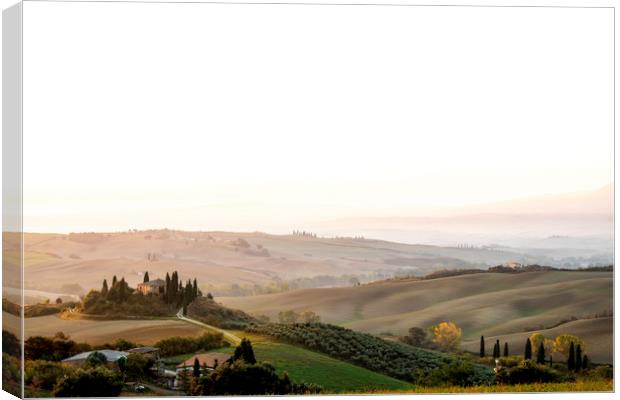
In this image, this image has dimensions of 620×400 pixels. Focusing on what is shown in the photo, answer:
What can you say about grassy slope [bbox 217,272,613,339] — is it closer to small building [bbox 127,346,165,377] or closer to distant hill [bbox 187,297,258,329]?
distant hill [bbox 187,297,258,329]

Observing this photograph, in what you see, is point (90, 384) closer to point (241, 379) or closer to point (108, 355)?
point (108, 355)

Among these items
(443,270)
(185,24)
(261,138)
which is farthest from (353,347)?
(185,24)

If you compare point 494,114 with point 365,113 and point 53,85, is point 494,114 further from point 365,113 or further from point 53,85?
point 53,85

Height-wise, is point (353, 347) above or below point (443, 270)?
below

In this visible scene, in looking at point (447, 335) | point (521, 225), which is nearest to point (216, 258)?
point (447, 335)

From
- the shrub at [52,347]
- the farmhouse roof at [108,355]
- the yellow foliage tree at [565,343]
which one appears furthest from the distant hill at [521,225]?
the shrub at [52,347]

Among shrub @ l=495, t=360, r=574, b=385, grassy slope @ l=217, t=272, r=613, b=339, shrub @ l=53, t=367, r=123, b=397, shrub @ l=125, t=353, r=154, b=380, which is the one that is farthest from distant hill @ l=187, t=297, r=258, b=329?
shrub @ l=495, t=360, r=574, b=385

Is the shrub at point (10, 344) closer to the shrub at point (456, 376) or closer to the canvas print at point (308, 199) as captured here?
the canvas print at point (308, 199)
